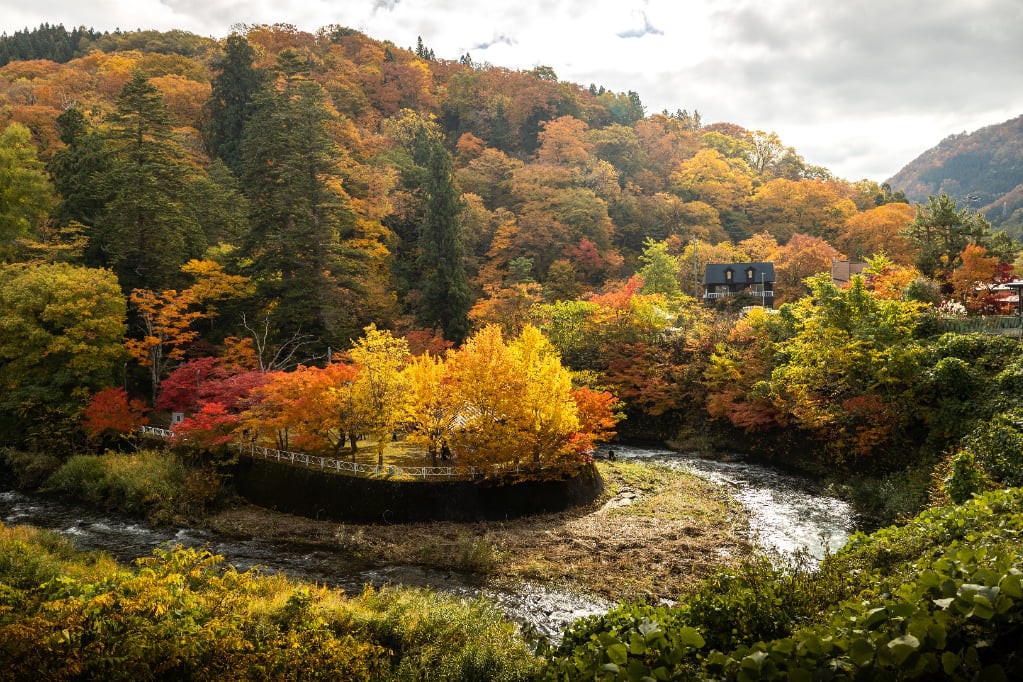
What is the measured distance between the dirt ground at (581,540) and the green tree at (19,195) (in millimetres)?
22799

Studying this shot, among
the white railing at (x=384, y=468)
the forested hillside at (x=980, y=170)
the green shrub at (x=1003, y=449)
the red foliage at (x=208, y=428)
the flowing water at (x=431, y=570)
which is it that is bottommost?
the flowing water at (x=431, y=570)

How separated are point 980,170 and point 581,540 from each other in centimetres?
13382

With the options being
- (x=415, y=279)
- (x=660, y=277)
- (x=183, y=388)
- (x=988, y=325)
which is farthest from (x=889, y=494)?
(x=415, y=279)

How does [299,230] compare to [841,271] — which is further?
[841,271]

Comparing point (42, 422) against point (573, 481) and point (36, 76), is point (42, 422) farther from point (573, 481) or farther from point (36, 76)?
point (36, 76)

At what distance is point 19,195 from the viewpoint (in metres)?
33.9

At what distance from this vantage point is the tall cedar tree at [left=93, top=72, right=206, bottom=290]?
33375mm

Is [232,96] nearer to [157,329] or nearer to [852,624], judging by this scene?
[157,329]

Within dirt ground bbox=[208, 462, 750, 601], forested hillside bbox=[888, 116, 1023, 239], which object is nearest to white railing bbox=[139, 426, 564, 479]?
dirt ground bbox=[208, 462, 750, 601]

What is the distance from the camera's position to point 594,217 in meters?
54.2

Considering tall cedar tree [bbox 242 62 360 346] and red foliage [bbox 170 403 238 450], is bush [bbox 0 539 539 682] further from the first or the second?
tall cedar tree [bbox 242 62 360 346]

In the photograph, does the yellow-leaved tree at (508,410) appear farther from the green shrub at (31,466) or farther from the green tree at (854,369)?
the green shrub at (31,466)

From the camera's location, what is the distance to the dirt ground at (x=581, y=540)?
16.8 m

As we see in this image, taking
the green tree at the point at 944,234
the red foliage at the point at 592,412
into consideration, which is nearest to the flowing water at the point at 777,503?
the red foliage at the point at 592,412
